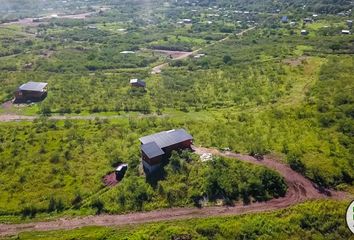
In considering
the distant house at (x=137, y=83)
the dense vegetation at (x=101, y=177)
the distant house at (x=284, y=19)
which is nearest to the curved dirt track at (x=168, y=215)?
the dense vegetation at (x=101, y=177)

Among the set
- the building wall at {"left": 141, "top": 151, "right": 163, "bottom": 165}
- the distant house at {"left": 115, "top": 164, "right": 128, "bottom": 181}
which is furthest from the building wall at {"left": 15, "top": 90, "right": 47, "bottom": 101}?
the building wall at {"left": 141, "top": 151, "right": 163, "bottom": 165}

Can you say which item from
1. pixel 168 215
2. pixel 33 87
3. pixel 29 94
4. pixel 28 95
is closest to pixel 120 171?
pixel 168 215

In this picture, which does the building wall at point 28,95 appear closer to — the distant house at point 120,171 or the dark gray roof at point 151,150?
the distant house at point 120,171

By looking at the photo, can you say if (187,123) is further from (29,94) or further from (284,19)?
(284,19)

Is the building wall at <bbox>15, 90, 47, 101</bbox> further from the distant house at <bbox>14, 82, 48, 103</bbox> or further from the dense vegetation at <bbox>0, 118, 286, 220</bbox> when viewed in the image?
the dense vegetation at <bbox>0, 118, 286, 220</bbox>

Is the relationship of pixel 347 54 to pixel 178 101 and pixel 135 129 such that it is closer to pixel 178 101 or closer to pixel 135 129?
pixel 178 101

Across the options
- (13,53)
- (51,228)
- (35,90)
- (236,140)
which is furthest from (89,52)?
(51,228)

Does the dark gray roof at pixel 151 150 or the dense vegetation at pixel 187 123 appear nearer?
the dense vegetation at pixel 187 123
